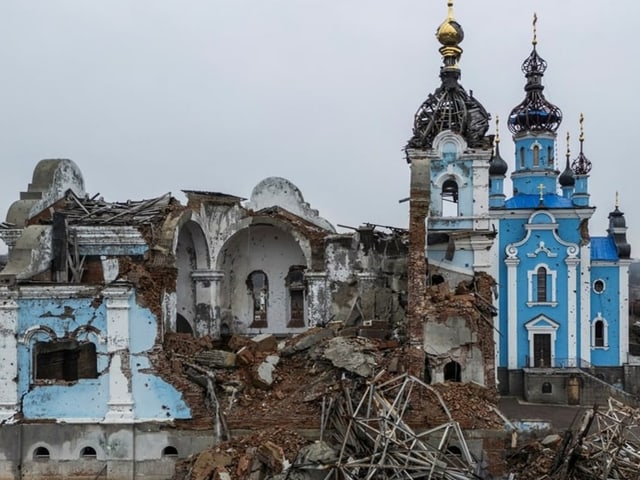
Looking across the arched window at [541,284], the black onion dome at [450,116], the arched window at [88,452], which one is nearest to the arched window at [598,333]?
the arched window at [541,284]

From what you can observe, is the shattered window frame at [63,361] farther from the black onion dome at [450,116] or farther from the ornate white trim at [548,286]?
the ornate white trim at [548,286]

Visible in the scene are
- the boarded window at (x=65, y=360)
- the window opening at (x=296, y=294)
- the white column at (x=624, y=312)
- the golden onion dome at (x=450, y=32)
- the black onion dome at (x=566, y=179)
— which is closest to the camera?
the boarded window at (x=65, y=360)

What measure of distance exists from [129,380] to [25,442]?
121 inches

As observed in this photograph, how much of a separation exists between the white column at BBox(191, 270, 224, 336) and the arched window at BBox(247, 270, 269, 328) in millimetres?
1674

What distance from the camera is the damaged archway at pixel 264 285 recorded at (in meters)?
21.9

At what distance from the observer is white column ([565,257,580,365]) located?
2770 cm

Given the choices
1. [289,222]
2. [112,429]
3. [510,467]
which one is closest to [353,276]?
[289,222]

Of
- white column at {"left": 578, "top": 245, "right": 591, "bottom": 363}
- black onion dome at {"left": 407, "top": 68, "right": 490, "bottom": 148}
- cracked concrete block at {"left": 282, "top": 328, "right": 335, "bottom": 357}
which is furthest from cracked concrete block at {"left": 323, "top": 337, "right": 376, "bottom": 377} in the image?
white column at {"left": 578, "top": 245, "right": 591, "bottom": 363}

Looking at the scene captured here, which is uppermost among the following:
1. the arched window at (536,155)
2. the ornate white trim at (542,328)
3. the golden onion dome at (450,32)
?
the golden onion dome at (450,32)

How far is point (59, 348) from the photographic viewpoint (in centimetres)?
1633

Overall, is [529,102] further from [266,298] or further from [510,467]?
[510,467]

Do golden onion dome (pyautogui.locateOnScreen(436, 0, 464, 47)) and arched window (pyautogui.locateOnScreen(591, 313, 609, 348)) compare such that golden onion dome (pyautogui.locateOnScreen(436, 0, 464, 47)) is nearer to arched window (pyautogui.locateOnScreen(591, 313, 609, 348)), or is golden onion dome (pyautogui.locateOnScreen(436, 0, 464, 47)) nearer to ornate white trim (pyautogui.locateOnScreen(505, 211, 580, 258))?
ornate white trim (pyautogui.locateOnScreen(505, 211, 580, 258))

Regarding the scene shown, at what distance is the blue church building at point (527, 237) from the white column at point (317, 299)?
5.42m

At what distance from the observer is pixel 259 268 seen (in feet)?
72.2
